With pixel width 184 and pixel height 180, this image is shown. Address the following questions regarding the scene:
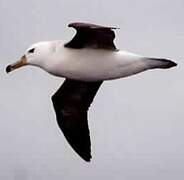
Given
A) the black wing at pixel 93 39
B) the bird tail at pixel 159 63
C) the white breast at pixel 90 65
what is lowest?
the white breast at pixel 90 65

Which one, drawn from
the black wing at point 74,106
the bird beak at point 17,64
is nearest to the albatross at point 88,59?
the bird beak at point 17,64

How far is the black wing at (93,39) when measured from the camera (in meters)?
9.48

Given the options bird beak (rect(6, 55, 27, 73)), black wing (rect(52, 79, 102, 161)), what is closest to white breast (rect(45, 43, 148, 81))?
bird beak (rect(6, 55, 27, 73))

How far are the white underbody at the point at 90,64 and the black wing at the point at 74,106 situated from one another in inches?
78.0

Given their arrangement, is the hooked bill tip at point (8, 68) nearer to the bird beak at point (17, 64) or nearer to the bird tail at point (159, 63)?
the bird beak at point (17, 64)

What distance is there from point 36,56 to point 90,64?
0.76 m

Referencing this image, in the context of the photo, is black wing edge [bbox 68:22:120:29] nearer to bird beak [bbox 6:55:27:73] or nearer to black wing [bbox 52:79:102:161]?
bird beak [bbox 6:55:27:73]

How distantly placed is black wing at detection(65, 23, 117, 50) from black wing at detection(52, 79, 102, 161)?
A: 199cm

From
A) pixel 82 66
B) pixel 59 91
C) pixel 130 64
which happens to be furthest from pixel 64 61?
pixel 59 91

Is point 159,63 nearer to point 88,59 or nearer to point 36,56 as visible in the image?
point 88,59

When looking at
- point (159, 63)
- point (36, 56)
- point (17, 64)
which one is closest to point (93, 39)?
point (36, 56)

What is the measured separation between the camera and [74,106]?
39.5ft

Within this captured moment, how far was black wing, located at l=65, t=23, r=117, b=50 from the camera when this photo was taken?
31.1 ft

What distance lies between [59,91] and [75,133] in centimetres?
72
